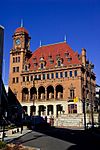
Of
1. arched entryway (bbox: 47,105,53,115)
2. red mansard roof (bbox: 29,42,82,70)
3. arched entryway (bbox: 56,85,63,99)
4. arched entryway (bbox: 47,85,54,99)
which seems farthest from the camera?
arched entryway (bbox: 47,85,54,99)

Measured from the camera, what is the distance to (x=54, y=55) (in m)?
80.2

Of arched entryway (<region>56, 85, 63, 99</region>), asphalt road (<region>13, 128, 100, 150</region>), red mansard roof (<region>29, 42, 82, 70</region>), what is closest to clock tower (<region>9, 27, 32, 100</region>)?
red mansard roof (<region>29, 42, 82, 70</region>)

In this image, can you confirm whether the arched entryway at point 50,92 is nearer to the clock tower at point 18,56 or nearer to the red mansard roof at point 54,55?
the red mansard roof at point 54,55

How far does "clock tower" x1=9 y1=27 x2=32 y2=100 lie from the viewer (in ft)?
267

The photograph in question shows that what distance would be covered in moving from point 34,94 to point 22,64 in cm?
1062

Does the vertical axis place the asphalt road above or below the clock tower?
below

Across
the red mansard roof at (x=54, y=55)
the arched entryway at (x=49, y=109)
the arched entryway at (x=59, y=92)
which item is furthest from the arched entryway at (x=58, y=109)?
the red mansard roof at (x=54, y=55)

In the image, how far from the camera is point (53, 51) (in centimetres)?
8194

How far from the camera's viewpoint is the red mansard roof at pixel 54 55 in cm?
7607

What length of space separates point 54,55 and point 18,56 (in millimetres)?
11953

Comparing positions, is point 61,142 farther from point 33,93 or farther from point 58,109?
point 33,93

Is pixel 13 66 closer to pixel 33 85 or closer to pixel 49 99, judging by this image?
pixel 33 85

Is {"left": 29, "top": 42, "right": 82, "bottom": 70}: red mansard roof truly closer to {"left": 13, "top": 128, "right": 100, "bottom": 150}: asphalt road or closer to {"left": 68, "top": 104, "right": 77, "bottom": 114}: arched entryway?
{"left": 68, "top": 104, "right": 77, "bottom": 114}: arched entryway

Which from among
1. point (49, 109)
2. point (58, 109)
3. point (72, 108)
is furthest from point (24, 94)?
point (72, 108)
